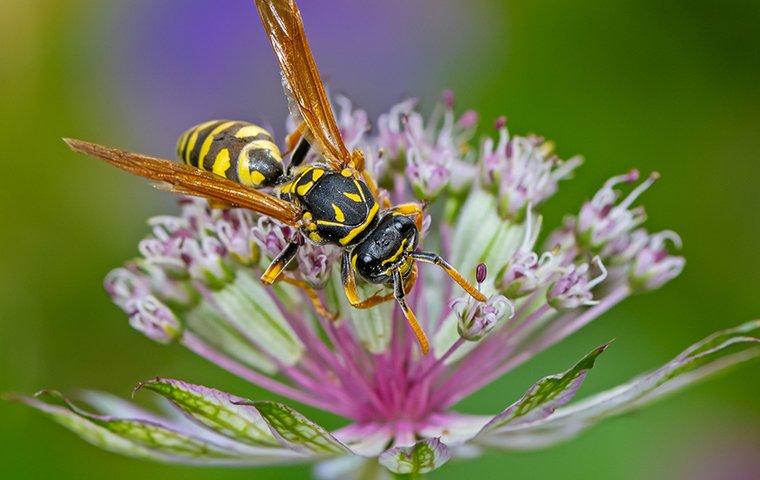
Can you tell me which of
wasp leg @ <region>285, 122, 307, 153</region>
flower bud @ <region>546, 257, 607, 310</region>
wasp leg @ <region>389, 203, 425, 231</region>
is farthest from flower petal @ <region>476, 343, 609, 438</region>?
wasp leg @ <region>285, 122, 307, 153</region>

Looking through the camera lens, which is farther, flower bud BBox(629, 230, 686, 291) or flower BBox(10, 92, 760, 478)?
flower bud BBox(629, 230, 686, 291)

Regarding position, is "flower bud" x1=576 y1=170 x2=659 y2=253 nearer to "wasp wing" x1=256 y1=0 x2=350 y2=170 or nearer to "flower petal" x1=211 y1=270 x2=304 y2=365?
"wasp wing" x1=256 y1=0 x2=350 y2=170

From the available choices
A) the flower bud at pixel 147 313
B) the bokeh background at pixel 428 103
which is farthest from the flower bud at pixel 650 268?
the flower bud at pixel 147 313

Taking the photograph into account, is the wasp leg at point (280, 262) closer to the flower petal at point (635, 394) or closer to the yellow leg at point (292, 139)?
the yellow leg at point (292, 139)

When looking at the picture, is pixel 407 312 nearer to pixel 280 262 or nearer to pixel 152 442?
pixel 280 262

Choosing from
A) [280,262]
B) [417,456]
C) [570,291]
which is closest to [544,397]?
[417,456]
